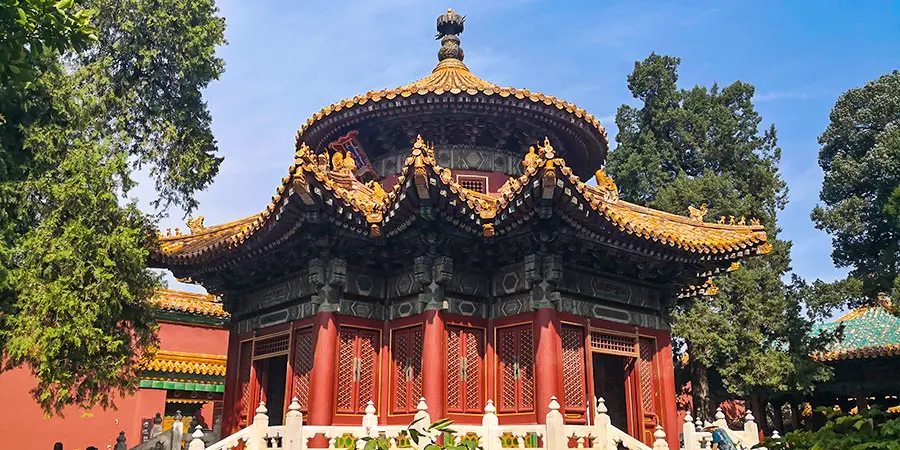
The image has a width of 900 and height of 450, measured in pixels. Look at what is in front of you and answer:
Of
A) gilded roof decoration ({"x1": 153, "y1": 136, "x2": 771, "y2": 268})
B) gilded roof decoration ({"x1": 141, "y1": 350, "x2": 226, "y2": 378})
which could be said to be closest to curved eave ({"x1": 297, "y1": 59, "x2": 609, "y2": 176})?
gilded roof decoration ({"x1": 153, "y1": 136, "x2": 771, "y2": 268})

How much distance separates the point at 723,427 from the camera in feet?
39.3

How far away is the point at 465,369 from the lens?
1109 cm

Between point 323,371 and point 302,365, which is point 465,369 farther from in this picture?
point 302,365

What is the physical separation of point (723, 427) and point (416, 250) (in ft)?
18.7

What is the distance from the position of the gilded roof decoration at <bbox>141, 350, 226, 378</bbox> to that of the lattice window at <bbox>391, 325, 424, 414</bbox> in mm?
14023

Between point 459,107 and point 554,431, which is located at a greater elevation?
point 459,107

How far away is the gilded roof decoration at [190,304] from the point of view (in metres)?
24.5

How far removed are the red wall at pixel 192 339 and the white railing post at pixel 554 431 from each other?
17465mm

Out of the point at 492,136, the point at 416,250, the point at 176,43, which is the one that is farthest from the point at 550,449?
the point at 176,43

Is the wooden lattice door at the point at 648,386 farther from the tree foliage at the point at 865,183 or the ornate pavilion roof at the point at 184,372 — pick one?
the ornate pavilion roof at the point at 184,372

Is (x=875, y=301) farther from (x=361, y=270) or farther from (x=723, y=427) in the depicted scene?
(x=361, y=270)

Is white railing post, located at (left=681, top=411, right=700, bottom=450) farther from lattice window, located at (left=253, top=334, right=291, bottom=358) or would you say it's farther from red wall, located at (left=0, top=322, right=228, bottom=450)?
red wall, located at (left=0, top=322, right=228, bottom=450)

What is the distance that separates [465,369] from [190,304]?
1652cm

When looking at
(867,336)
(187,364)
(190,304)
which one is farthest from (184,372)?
(867,336)
